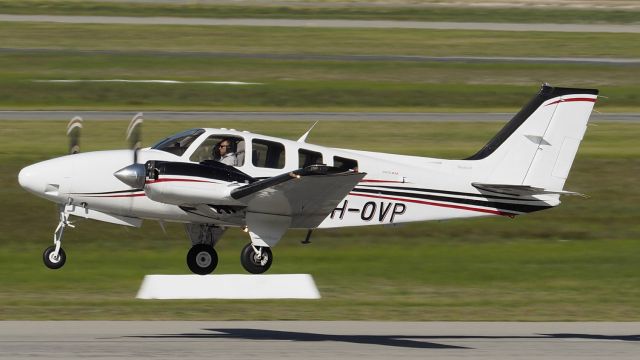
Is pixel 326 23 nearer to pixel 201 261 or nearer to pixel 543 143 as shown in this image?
pixel 543 143

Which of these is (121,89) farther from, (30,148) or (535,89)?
(535,89)

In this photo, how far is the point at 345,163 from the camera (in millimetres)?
25375

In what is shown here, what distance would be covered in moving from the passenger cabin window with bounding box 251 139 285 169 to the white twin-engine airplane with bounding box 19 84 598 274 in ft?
0.07

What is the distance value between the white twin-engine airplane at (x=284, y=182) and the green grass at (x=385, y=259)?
3596mm

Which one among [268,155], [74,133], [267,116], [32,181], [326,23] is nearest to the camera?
[32,181]

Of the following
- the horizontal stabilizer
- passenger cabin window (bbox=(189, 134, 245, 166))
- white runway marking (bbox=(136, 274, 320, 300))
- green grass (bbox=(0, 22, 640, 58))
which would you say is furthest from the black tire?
green grass (bbox=(0, 22, 640, 58))

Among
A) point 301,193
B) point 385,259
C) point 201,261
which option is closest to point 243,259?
point 201,261

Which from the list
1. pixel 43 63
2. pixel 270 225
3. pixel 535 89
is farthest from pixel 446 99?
pixel 270 225

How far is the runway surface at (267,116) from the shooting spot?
4969 cm

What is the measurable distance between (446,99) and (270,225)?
3396 centimetres

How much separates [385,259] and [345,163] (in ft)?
36.2

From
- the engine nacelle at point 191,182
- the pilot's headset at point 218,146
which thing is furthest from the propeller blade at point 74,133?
the pilot's headset at point 218,146
